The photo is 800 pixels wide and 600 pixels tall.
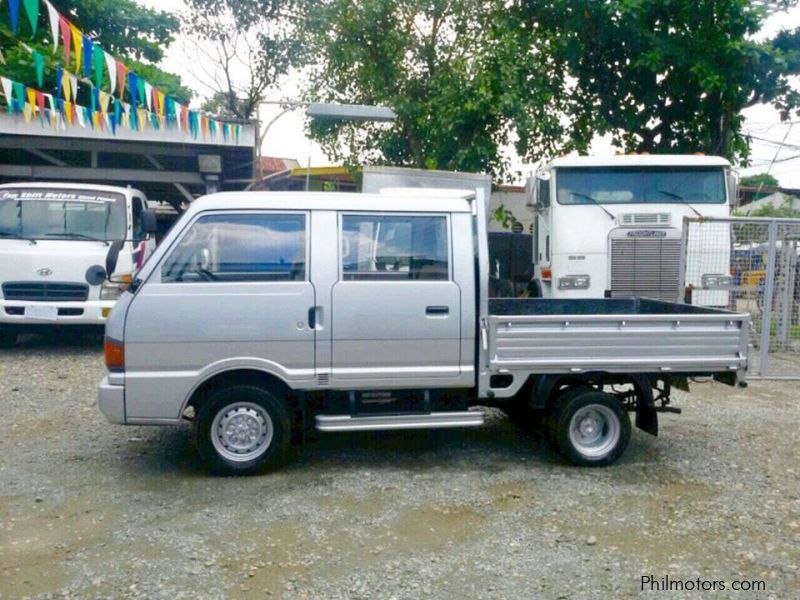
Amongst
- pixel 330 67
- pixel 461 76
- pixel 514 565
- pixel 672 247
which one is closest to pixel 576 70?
pixel 461 76

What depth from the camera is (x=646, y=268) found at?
10.4 m

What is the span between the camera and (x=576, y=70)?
50.4 ft

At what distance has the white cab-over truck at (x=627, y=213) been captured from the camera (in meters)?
10.3

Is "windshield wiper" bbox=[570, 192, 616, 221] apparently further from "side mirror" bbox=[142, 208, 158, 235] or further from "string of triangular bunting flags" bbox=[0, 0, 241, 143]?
"string of triangular bunting flags" bbox=[0, 0, 241, 143]

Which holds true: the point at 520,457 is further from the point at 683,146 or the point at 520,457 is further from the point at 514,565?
the point at 683,146

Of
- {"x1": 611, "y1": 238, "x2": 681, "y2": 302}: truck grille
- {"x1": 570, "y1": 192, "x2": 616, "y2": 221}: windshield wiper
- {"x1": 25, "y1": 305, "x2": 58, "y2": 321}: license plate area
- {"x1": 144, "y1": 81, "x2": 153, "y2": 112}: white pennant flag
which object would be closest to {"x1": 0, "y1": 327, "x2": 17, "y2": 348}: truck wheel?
{"x1": 25, "y1": 305, "x2": 58, "y2": 321}: license plate area

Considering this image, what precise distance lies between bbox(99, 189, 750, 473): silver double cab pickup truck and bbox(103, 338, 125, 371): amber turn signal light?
0.05 feet

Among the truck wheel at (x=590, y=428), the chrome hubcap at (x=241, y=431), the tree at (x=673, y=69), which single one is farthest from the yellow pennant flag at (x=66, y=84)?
the tree at (x=673, y=69)

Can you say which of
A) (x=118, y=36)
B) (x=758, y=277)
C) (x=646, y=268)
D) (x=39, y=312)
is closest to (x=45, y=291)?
(x=39, y=312)

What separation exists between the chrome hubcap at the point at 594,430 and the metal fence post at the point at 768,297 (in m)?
3.48

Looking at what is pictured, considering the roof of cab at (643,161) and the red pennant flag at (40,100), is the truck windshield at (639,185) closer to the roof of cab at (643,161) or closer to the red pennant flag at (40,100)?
the roof of cab at (643,161)

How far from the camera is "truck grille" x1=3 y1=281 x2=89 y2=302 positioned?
9.98 m

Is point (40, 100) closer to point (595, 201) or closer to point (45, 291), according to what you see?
point (45, 291)

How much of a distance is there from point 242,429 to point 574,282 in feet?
20.1
